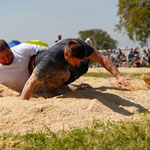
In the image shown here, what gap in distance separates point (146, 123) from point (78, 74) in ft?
8.75

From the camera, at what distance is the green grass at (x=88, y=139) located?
231 cm

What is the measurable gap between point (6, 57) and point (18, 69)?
1.37 feet

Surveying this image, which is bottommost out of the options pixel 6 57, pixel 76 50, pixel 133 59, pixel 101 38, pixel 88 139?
pixel 101 38

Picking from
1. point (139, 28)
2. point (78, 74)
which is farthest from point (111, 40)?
point (78, 74)

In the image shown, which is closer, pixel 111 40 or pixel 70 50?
pixel 70 50

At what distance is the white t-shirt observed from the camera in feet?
16.5

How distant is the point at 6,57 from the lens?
4.77 meters

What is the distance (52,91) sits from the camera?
17.1 ft

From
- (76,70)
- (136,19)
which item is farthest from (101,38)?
(76,70)

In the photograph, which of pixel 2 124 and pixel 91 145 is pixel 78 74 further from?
pixel 91 145

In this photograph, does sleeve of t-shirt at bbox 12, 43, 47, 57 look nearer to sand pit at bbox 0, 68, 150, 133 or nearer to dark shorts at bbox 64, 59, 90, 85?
dark shorts at bbox 64, 59, 90, 85

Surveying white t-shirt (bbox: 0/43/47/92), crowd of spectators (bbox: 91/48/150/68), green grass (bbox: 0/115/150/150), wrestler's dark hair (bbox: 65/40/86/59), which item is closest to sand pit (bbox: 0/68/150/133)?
green grass (bbox: 0/115/150/150)

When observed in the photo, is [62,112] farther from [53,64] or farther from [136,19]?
[136,19]

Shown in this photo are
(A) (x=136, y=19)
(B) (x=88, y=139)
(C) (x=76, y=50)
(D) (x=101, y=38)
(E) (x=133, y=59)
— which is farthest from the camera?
(D) (x=101, y=38)
